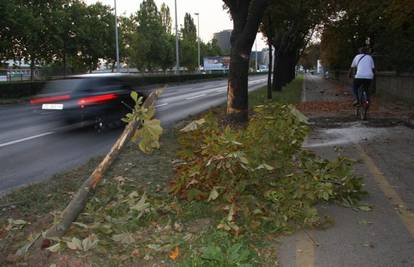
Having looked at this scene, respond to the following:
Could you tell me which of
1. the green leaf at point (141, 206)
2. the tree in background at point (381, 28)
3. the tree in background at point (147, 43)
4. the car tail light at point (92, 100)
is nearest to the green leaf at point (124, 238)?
the green leaf at point (141, 206)

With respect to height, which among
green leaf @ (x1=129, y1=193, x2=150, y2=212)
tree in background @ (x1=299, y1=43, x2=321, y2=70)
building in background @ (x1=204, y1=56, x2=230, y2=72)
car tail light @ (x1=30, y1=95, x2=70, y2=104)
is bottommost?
green leaf @ (x1=129, y1=193, x2=150, y2=212)

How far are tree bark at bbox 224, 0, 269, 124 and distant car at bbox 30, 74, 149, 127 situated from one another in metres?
2.77

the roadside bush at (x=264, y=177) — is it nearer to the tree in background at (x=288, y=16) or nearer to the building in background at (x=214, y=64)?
the tree in background at (x=288, y=16)

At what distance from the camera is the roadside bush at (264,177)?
492 cm

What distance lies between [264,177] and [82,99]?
319 inches

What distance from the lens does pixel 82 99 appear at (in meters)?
12.6

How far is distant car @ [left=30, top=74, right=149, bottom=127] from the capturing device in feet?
41.4

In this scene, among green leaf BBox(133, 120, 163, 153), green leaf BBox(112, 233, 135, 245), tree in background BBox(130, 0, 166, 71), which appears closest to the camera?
green leaf BBox(112, 233, 135, 245)

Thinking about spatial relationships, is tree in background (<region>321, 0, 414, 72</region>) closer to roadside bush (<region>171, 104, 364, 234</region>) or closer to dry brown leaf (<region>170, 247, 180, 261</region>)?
roadside bush (<region>171, 104, 364, 234</region>)

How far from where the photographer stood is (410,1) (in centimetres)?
1531

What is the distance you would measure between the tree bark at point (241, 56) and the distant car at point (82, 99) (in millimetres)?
2770

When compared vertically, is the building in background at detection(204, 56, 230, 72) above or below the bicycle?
above

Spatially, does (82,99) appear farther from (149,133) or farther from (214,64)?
(214,64)

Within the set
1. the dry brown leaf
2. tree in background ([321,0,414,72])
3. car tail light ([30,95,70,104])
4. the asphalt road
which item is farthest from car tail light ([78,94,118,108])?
tree in background ([321,0,414,72])
